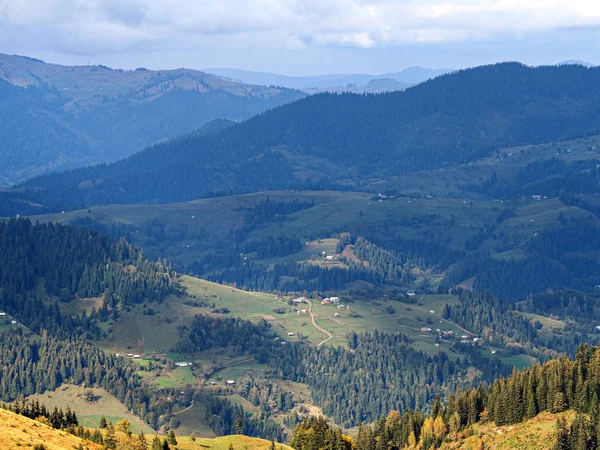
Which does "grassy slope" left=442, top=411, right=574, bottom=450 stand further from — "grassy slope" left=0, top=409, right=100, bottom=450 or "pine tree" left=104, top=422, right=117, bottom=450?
"grassy slope" left=0, top=409, right=100, bottom=450

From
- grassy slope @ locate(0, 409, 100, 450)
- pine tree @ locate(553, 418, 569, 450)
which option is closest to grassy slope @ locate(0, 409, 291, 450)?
grassy slope @ locate(0, 409, 100, 450)

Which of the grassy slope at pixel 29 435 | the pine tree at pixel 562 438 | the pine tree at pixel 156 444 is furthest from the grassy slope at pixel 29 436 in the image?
the pine tree at pixel 562 438


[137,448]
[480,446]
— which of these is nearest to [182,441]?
[137,448]

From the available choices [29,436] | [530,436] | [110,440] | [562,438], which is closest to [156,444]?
[110,440]

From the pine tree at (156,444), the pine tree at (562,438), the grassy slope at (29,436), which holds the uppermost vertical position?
the grassy slope at (29,436)

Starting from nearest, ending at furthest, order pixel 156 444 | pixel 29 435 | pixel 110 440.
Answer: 1. pixel 29 435
2. pixel 156 444
3. pixel 110 440

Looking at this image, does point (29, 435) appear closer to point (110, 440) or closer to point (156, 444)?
point (156, 444)

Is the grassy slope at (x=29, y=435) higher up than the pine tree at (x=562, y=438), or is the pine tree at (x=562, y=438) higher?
the grassy slope at (x=29, y=435)

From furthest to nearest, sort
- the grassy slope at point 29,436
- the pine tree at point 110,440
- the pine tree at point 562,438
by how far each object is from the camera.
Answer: the pine tree at point 562,438 → the pine tree at point 110,440 → the grassy slope at point 29,436

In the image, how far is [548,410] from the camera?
19925 cm

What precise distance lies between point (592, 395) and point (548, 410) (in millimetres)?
9728

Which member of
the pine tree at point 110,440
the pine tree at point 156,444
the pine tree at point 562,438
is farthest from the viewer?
the pine tree at point 562,438

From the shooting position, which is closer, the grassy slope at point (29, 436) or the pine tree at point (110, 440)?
the grassy slope at point (29, 436)

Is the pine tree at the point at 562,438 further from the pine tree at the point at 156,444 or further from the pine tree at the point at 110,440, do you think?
the pine tree at the point at 110,440
